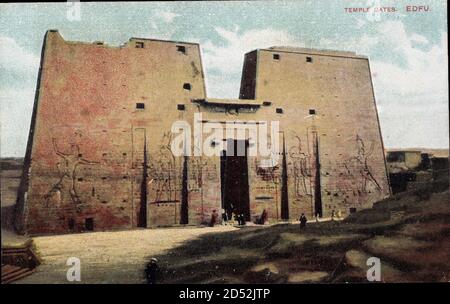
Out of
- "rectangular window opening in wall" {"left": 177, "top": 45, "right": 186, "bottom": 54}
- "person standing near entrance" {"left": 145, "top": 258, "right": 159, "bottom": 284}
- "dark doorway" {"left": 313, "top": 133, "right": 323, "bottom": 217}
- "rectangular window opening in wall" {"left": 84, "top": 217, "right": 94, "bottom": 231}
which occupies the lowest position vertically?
"person standing near entrance" {"left": 145, "top": 258, "right": 159, "bottom": 284}

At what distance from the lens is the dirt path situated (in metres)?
9.35

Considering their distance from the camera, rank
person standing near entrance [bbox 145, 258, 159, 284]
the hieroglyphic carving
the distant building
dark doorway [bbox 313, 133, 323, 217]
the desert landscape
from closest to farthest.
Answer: person standing near entrance [bbox 145, 258, 159, 284], the desert landscape, the distant building, the hieroglyphic carving, dark doorway [bbox 313, 133, 323, 217]

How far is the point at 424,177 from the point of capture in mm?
15164

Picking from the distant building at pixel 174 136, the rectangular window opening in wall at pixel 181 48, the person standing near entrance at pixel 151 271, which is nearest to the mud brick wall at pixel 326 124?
the distant building at pixel 174 136

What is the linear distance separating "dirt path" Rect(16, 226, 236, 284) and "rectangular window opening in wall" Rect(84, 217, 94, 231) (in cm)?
29

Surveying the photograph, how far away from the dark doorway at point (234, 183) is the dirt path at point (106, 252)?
1.58 meters

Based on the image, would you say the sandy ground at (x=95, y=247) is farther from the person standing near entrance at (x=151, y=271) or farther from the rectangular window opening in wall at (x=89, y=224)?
the rectangular window opening in wall at (x=89, y=224)

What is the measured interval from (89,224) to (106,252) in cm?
214

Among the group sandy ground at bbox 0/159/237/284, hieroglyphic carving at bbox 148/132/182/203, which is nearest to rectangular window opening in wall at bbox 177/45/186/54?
hieroglyphic carving at bbox 148/132/182/203

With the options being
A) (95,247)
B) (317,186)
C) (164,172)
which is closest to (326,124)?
(317,186)

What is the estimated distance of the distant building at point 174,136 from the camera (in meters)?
11.9

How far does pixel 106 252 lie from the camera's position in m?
10.3

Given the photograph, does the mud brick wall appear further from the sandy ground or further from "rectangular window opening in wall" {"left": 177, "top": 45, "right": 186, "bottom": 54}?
the sandy ground
